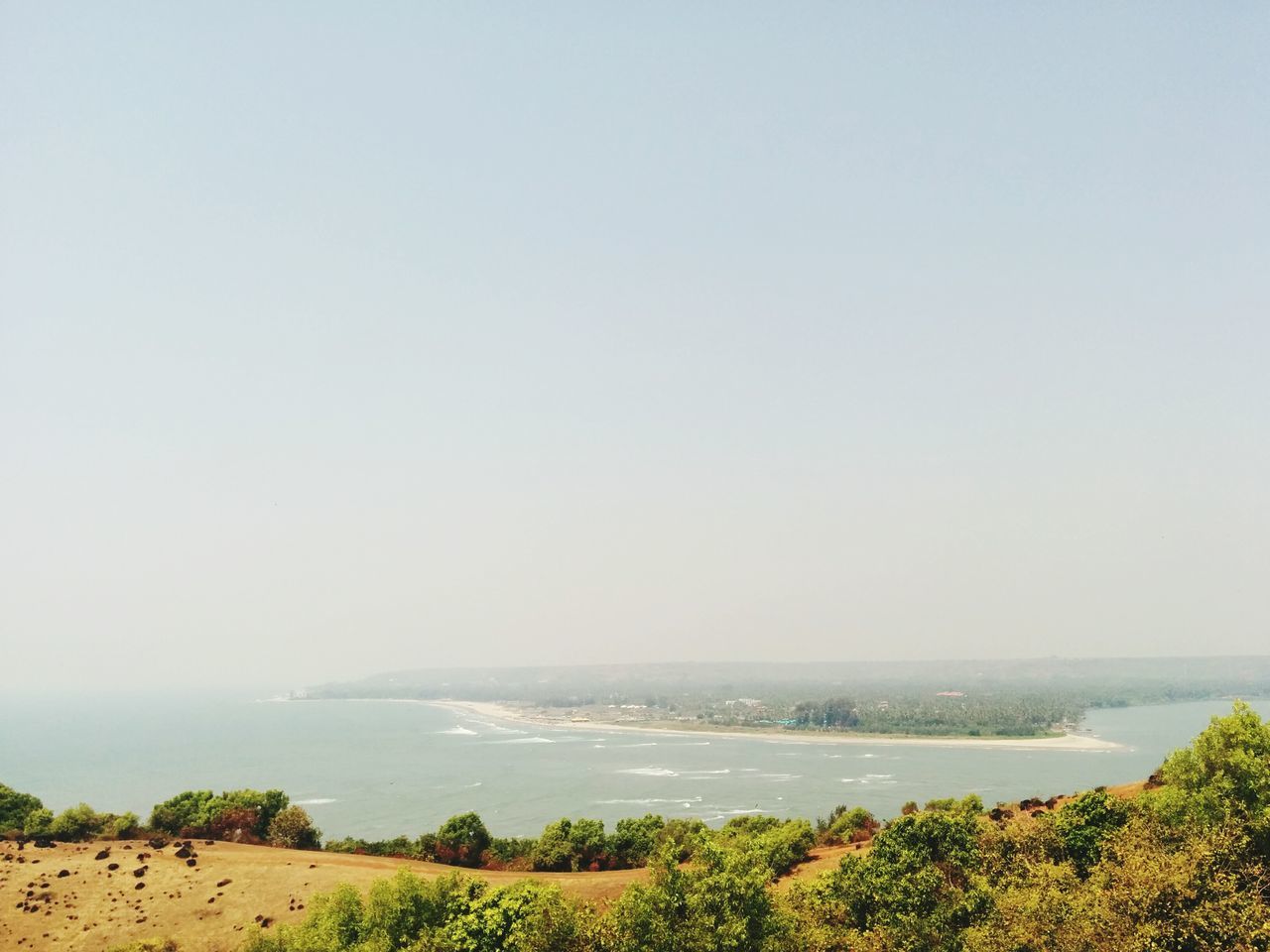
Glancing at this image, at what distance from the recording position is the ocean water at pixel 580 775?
99.4 meters

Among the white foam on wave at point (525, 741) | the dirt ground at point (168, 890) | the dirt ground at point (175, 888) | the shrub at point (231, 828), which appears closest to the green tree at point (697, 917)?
the dirt ground at point (175, 888)

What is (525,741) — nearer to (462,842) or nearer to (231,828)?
(231,828)

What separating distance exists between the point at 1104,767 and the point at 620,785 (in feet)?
255

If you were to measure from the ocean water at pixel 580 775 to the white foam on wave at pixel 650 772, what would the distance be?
0.36m

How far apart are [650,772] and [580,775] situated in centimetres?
1240

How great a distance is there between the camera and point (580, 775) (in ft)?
418

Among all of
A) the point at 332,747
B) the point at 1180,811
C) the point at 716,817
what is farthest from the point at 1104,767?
the point at 332,747

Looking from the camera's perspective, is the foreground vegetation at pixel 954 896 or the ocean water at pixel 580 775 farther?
the ocean water at pixel 580 775

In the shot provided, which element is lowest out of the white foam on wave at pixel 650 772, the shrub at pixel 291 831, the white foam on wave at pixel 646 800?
the white foam on wave at pixel 650 772

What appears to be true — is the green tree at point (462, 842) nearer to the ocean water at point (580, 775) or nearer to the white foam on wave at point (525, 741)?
the ocean water at point (580, 775)

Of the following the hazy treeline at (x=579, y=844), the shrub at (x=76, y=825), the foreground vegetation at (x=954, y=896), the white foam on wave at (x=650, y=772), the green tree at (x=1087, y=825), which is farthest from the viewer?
the white foam on wave at (x=650, y=772)

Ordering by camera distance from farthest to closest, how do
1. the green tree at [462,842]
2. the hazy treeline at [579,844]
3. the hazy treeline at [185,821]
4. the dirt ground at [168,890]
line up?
the hazy treeline at [185,821], the green tree at [462,842], the hazy treeline at [579,844], the dirt ground at [168,890]

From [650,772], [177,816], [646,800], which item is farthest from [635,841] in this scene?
[650,772]

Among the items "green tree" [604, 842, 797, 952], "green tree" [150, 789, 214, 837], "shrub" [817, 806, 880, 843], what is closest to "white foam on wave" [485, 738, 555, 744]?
"green tree" [150, 789, 214, 837]
